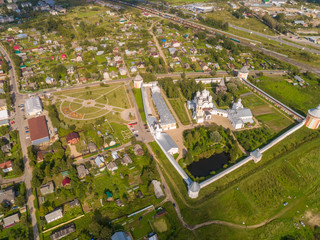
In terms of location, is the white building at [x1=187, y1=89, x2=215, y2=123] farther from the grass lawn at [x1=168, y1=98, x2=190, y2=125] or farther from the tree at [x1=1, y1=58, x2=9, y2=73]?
the tree at [x1=1, y1=58, x2=9, y2=73]

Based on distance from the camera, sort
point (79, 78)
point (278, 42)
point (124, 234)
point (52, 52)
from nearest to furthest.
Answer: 1. point (124, 234)
2. point (79, 78)
3. point (52, 52)
4. point (278, 42)

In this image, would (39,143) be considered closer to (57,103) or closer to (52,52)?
(57,103)

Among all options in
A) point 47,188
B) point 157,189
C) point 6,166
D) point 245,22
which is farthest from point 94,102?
point 245,22

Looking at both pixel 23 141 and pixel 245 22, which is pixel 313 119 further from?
pixel 245 22

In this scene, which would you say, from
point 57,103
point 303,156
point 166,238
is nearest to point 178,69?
point 57,103

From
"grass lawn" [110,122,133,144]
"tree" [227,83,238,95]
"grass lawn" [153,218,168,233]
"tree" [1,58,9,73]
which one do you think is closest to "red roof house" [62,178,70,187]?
"grass lawn" [110,122,133,144]

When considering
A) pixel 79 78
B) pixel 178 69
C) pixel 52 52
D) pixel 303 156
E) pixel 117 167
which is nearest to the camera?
pixel 117 167
